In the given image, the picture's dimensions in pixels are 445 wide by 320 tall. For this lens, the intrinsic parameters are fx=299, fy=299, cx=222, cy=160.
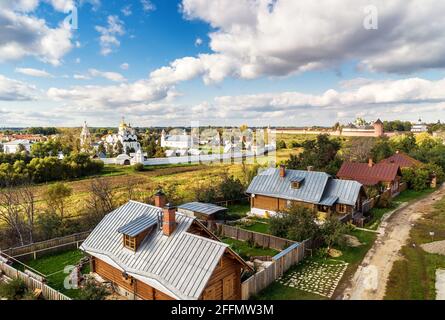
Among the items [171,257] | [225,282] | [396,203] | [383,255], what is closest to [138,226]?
[171,257]

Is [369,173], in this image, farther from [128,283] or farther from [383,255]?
[128,283]

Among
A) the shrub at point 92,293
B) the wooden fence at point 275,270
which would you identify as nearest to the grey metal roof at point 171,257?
the shrub at point 92,293

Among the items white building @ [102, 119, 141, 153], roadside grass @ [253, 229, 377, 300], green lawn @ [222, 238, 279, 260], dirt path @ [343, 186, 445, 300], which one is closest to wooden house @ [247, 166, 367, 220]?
roadside grass @ [253, 229, 377, 300]

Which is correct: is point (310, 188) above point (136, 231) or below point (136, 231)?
below

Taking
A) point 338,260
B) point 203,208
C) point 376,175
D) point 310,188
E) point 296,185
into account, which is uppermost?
point 296,185

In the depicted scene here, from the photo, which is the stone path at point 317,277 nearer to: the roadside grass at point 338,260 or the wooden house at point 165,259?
the roadside grass at point 338,260

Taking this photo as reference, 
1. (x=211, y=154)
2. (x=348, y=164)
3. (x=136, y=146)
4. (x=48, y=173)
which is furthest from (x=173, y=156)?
(x=348, y=164)
